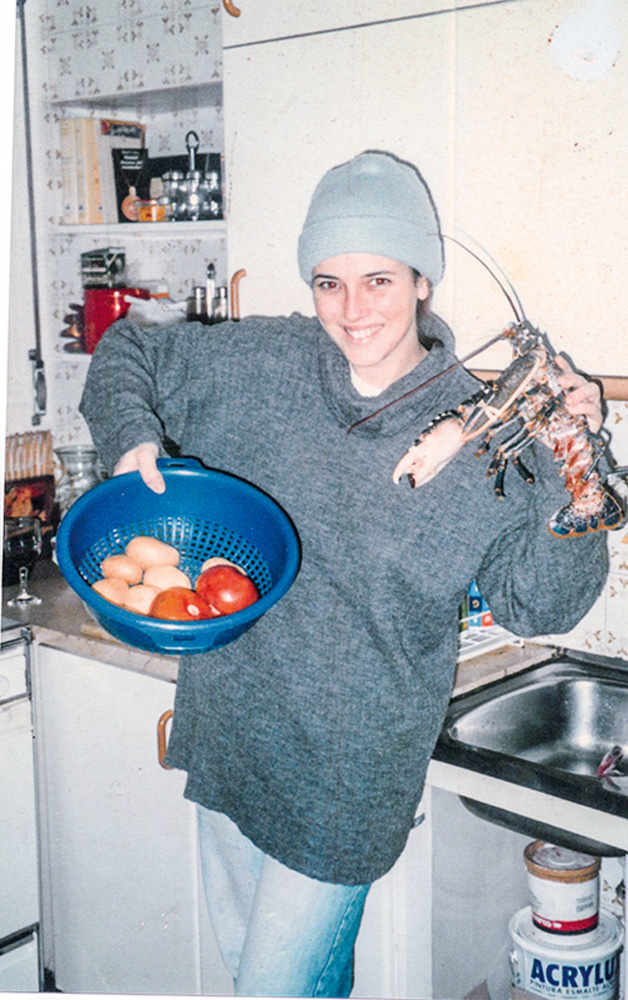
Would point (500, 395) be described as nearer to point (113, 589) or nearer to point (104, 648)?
point (113, 589)

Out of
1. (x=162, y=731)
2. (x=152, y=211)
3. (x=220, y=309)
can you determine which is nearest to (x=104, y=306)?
(x=152, y=211)

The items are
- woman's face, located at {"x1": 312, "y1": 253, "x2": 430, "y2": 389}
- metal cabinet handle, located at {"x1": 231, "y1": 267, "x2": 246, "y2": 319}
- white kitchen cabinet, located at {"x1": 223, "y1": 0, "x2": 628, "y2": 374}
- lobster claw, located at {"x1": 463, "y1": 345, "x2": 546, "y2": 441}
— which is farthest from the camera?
metal cabinet handle, located at {"x1": 231, "y1": 267, "x2": 246, "y2": 319}

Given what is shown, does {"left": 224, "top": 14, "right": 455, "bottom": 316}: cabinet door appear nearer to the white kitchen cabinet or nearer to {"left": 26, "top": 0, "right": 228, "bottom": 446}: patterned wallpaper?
the white kitchen cabinet

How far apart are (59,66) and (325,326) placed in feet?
4.75

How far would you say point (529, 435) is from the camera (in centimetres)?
97

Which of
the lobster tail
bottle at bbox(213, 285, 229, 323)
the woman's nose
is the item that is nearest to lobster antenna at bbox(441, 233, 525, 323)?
the woman's nose

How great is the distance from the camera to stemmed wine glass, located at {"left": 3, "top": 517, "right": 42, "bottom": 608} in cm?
184

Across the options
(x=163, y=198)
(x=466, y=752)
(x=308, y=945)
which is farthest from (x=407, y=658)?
(x=163, y=198)

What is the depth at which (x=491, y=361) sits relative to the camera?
4.43ft

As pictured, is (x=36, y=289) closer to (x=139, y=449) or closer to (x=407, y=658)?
(x=139, y=449)

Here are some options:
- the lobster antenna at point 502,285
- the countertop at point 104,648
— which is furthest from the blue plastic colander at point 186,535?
the lobster antenna at point 502,285

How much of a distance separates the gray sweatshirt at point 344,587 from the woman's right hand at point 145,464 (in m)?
0.02

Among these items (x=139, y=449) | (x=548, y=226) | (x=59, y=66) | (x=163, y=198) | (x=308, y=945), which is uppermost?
(x=59, y=66)

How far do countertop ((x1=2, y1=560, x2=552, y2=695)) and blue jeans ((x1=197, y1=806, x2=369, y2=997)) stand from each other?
1.10ft
